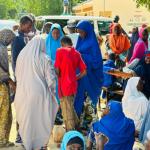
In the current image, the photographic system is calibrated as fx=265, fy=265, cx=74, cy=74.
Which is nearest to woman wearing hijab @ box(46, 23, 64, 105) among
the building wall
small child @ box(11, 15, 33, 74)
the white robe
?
the white robe

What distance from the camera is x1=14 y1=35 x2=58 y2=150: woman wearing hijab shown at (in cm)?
348

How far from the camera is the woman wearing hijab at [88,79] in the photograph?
14.1ft

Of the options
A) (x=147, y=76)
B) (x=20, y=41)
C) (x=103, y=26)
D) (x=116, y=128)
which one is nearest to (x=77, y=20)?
(x=103, y=26)

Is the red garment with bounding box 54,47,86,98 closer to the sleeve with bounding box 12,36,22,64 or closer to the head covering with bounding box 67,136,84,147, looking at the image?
the sleeve with bounding box 12,36,22,64

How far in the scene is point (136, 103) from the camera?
4258 millimetres

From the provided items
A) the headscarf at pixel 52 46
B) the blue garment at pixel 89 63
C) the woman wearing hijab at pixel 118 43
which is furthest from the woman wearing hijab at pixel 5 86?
the woman wearing hijab at pixel 118 43

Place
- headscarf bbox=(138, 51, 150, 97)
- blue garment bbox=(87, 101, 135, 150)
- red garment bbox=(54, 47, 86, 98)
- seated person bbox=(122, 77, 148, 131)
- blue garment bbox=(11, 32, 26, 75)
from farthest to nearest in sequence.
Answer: headscarf bbox=(138, 51, 150, 97) < seated person bbox=(122, 77, 148, 131) < blue garment bbox=(11, 32, 26, 75) < red garment bbox=(54, 47, 86, 98) < blue garment bbox=(87, 101, 135, 150)

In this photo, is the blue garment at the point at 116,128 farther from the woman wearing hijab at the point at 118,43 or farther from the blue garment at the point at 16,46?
the woman wearing hijab at the point at 118,43

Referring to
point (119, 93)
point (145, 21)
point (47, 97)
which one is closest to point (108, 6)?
point (145, 21)

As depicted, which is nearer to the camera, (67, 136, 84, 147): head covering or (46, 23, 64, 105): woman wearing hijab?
(67, 136, 84, 147): head covering

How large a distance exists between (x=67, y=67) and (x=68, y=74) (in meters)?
0.10

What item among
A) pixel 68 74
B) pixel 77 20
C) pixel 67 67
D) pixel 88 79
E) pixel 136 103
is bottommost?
pixel 136 103

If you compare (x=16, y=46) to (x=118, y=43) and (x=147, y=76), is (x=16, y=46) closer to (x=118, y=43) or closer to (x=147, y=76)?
(x=147, y=76)

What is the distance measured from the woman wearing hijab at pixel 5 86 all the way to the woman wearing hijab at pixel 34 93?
0.80 feet
